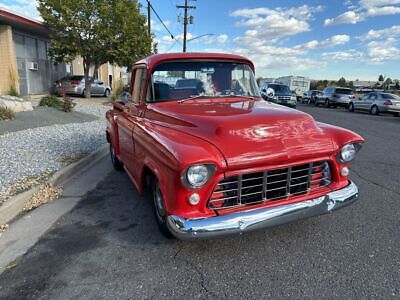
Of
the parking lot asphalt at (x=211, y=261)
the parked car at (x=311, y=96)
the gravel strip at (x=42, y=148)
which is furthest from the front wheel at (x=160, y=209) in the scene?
the parked car at (x=311, y=96)

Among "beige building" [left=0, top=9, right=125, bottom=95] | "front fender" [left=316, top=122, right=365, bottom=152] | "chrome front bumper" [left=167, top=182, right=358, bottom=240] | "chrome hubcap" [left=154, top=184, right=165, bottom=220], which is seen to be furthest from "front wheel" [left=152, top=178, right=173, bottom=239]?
"beige building" [left=0, top=9, right=125, bottom=95]

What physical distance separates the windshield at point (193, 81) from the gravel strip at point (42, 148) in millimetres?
2614

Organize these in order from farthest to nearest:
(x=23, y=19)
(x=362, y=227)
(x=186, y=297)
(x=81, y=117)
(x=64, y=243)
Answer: (x=23, y=19), (x=81, y=117), (x=362, y=227), (x=64, y=243), (x=186, y=297)

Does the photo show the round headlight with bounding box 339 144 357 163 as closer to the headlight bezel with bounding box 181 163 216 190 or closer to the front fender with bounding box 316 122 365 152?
the front fender with bounding box 316 122 365 152

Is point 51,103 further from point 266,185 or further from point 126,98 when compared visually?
point 266,185

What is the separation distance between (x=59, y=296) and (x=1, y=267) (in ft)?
2.77

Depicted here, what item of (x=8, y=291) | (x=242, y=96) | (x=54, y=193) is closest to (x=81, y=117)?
(x=54, y=193)

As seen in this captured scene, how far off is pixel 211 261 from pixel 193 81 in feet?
7.49

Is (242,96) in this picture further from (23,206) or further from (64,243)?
(23,206)

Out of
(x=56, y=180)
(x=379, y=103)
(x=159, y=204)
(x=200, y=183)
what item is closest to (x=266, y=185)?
(x=200, y=183)

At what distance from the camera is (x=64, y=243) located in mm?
3408

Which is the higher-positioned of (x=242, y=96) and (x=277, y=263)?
(x=242, y=96)

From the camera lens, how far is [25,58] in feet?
63.6

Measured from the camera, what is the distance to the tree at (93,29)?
17734 millimetres
